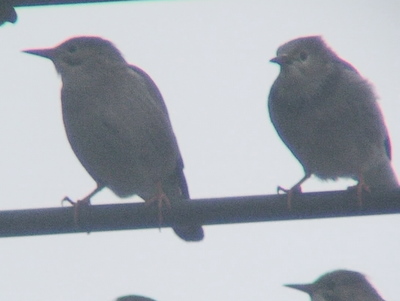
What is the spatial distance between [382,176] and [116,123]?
2.16 m

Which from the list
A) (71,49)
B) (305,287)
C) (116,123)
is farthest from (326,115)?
(71,49)

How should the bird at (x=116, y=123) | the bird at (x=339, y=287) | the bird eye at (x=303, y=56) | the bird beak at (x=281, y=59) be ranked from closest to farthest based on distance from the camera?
the bird at (x=116, y=123) → the bird beak at (x=281, y=59) → the bird eye at (x=303, y=56) → the bird at (x=339, y=287)

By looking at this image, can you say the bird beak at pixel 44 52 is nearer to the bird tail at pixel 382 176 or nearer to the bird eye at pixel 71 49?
the bird eye at pixel 71 49

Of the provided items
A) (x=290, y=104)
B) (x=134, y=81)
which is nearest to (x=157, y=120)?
(x=134, y=81)

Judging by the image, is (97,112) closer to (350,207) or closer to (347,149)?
(347,149)

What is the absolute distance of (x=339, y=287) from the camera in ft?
23.5

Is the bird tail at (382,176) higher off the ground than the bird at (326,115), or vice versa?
the bird at (326,115)

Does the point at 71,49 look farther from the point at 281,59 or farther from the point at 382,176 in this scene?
the point at 382,176

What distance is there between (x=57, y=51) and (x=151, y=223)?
2859 millimetres

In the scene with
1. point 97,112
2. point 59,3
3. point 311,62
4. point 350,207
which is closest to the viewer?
point 350,207

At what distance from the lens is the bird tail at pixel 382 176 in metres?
6.96

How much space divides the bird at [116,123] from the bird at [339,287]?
1149 mm

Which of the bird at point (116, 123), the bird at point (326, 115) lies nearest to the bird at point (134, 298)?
A: the bird at point (116, 123)

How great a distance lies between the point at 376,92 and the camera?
663 centimetres
